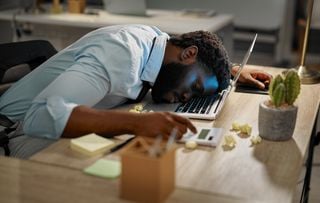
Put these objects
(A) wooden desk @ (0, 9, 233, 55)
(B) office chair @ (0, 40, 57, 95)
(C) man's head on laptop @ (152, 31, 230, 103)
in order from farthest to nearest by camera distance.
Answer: (A) wooden desk @ (0, 9, 233, 55)
(B) office chair @ (0, 40, 57, 95)
(C) man's head on laptop @ (152, 31, 230, 103)

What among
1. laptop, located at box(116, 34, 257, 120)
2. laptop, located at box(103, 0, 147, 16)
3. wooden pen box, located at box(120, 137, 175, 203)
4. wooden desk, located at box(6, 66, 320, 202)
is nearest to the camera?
wooden pen box, located at box(120, 137, 175, 203)

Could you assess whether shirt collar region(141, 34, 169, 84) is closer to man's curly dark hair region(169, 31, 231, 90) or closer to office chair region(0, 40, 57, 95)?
man's curly dark hair region(169, 31, 231, 90)

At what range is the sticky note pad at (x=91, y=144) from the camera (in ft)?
4.13

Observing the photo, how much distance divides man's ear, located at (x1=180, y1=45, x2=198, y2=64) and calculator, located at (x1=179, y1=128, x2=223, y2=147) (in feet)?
1.14

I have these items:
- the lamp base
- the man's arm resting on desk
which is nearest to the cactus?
the man's arm resting on desk

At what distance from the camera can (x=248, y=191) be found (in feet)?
3.60

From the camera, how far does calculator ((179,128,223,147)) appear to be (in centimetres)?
135

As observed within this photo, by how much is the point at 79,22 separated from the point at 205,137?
2077 millimetres

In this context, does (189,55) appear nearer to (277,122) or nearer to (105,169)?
(277,122)

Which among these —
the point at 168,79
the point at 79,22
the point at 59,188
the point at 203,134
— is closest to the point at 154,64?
the point at 168,79

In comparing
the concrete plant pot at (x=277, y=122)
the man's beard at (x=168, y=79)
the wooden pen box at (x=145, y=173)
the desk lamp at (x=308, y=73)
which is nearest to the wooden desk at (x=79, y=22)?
the desk lamp at (x=308, y=73)

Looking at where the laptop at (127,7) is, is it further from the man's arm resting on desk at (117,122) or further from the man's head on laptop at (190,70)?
the man's arm resting on desk at (117,122)

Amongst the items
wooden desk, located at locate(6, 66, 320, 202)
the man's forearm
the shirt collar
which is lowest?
wooden desk, located at locate(6, 66, 320, 202)

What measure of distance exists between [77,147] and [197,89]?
0.57 meters
